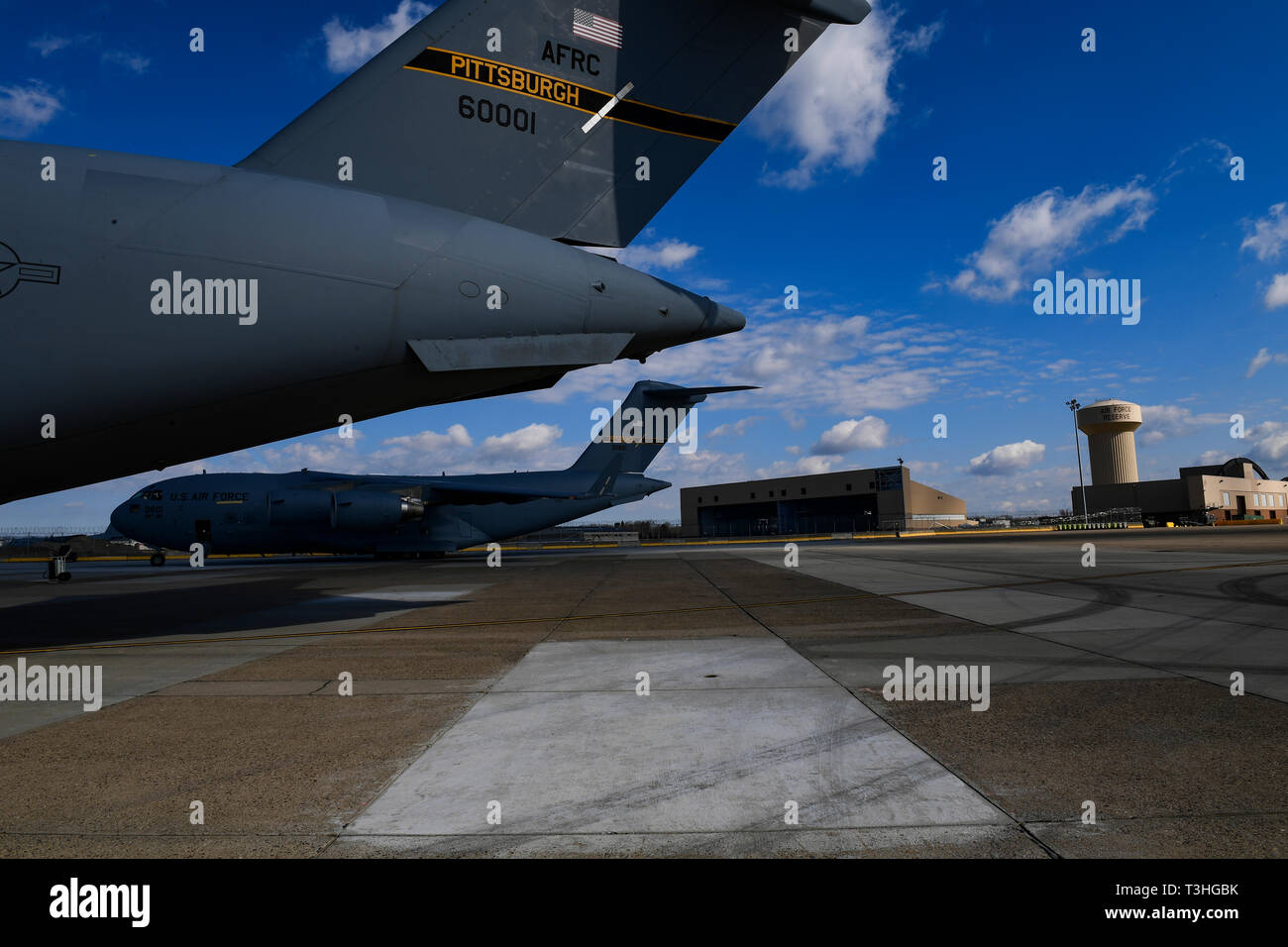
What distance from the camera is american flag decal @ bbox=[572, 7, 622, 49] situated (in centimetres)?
736

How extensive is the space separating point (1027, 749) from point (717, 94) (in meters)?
7.43

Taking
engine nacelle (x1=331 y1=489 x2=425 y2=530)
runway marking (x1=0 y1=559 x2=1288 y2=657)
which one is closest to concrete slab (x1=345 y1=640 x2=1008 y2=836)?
runway marking (x1=0 y1=559 x2=1288 y2=657)

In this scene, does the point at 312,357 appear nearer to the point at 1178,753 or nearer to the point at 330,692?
the point at 330,692

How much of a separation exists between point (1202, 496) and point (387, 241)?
304 feet

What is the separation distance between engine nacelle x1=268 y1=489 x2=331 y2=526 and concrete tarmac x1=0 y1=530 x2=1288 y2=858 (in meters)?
16.2

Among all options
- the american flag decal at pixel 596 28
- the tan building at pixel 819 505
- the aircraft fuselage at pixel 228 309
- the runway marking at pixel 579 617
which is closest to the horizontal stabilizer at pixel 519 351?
the aircraft fuselage at pixel 228 309

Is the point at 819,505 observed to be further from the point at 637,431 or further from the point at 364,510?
the point at 364,510

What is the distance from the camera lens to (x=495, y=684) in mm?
5500

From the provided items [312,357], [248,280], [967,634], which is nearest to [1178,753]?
[967,634]

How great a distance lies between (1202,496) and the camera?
243 ft

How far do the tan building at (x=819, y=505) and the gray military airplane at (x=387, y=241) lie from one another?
6428cm

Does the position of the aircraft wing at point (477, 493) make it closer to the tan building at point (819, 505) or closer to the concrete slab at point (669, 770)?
the concrete slab at point (669, 770)

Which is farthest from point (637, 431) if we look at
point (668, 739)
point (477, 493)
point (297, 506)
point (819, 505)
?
point (819, 505)

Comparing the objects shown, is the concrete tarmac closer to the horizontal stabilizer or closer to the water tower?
the horizontal stabilizer
